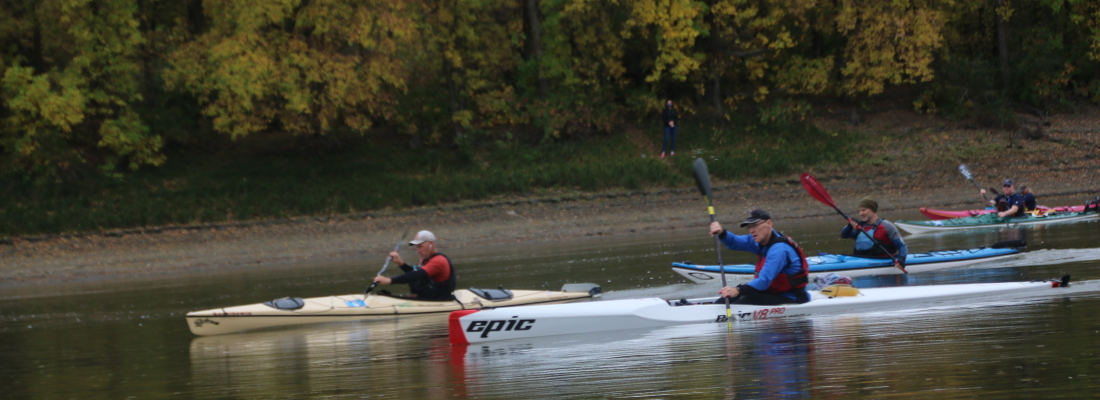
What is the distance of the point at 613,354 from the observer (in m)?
8.14

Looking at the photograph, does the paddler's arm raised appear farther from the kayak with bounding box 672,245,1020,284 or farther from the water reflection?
the water reflection

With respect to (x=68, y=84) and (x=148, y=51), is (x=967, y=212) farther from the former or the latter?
(x=148, y=51)

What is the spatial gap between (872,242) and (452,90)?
58.6 ft

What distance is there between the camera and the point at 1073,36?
1226 inches

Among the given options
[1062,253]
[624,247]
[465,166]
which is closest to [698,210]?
[624,247]

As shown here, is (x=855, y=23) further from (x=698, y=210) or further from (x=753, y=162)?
(x=698, y=210)

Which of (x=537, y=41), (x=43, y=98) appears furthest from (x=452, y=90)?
(x=43, y=98)

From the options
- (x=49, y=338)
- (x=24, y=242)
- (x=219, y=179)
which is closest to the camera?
(x=49, y=338)

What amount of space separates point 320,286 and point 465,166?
39.7ft

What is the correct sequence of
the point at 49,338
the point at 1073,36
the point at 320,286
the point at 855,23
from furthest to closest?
the point at 1073,36 → the point at 855,23 → the point at 320,286 → the point at 49,338

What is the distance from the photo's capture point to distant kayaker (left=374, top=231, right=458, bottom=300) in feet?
37.4

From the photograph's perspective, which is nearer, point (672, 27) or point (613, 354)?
point (613, 354)

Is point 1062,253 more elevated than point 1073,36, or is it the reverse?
point 1073,36

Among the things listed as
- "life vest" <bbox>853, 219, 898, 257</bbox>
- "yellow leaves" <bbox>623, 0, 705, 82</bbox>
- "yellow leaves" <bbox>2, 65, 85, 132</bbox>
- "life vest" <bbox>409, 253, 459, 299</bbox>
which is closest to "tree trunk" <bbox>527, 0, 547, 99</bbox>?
"yellow leaves" <bbox>623, 0, 705, 82</bbox>
